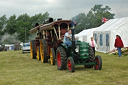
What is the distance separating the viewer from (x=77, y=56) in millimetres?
9266

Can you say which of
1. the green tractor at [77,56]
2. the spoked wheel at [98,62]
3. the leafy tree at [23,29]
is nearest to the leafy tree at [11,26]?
the leafy tree at [23,29]

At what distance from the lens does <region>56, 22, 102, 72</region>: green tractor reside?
9.08 meters

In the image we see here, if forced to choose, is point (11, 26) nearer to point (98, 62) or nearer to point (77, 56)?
point (77, 56)

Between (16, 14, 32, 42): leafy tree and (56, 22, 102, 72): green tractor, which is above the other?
(16, 14, 32, 42): leafy tree

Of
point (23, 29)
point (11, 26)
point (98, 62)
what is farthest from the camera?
point (11, 26)

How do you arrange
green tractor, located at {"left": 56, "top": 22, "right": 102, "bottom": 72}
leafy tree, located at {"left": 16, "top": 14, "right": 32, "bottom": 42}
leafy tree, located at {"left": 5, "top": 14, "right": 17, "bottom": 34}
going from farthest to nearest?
1. leafy tree, located at {"left": 5, "top": 14, "right": 17, "bottom": 34}
2. leafy tree, located at {"left": 16, "top": 14, "right": 32, "bottom": 42}
3. green tractor, located at {"left": 56, "top": 22, "right": 102, "bottom": 72}

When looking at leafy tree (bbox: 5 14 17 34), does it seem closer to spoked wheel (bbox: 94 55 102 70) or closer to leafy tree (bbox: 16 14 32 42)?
leafy tree (bbox: 16 14 32 42)

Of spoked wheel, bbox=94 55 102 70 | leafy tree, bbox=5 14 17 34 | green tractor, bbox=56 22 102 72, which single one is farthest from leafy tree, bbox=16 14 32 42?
spoked wheel, bbox=94 55 102 70

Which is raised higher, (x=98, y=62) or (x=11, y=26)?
(x=11, y=26)

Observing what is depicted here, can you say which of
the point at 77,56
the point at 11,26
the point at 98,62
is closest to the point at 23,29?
the point at 11,26

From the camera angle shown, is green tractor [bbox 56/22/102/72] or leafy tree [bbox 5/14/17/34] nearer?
green tractor [bbox 56/22/102/72]

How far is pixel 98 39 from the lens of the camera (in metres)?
23.6

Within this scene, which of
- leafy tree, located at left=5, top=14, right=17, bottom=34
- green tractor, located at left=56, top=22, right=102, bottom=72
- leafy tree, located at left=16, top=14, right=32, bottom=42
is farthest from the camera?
leafy tree, located at left=5, top=14, right=17, bottom=34

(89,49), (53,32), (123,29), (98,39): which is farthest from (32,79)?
(98,39)
